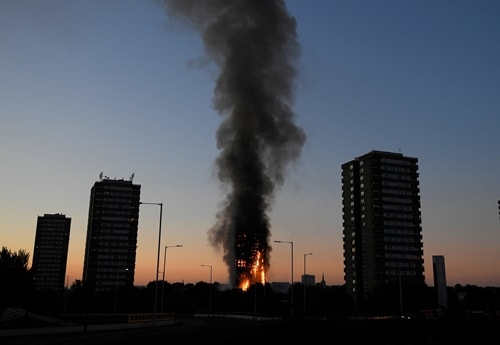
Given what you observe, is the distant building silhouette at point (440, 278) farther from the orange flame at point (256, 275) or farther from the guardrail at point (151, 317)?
the guardrail at point (151, 317)

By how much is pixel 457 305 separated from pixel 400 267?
150997 millimetres

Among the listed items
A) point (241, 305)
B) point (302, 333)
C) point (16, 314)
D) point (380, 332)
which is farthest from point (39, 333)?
point (241, 305)

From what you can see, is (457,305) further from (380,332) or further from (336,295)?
(336,295)

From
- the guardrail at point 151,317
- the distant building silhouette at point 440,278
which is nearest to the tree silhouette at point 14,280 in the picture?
the guardrail at point 151,317

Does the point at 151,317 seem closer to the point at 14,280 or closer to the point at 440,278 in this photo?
the point at 14,280

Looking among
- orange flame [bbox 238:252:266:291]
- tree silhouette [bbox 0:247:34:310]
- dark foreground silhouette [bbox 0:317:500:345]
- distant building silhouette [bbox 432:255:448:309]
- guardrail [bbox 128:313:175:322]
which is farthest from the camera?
orange flame [bbox 238:252:266:291]

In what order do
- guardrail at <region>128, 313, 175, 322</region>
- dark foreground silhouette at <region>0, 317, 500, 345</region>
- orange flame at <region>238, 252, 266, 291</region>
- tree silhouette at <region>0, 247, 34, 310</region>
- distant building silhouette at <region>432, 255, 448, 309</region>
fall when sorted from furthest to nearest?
1. orange flame at <region>238, 252, 266, 291</region>
2. distant building silhouette at <region>432, 255, 448, 309</region>
3. guardrail at <region>128, 313, 175, 322</region>
4. tree silhouette at <region>0, 247, 34, 310</region>
5. dark foreground silhouette at <region>0, 317, 500, 345</region>

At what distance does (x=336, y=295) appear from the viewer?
138625mm

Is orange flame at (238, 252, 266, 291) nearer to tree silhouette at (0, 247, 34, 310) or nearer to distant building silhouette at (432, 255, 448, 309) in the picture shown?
distant building silhouette at (432, 255, 448, 309)

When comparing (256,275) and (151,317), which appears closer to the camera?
(151,317)

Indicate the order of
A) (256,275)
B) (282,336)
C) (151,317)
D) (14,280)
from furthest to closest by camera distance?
(256,275)
(151,317)
(14,280)
(282,336)

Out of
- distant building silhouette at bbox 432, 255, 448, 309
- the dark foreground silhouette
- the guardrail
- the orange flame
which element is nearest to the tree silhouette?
the guardrail

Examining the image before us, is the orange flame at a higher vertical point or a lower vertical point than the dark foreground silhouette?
higher

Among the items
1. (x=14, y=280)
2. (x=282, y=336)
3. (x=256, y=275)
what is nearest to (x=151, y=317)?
(x=14, y=280)
